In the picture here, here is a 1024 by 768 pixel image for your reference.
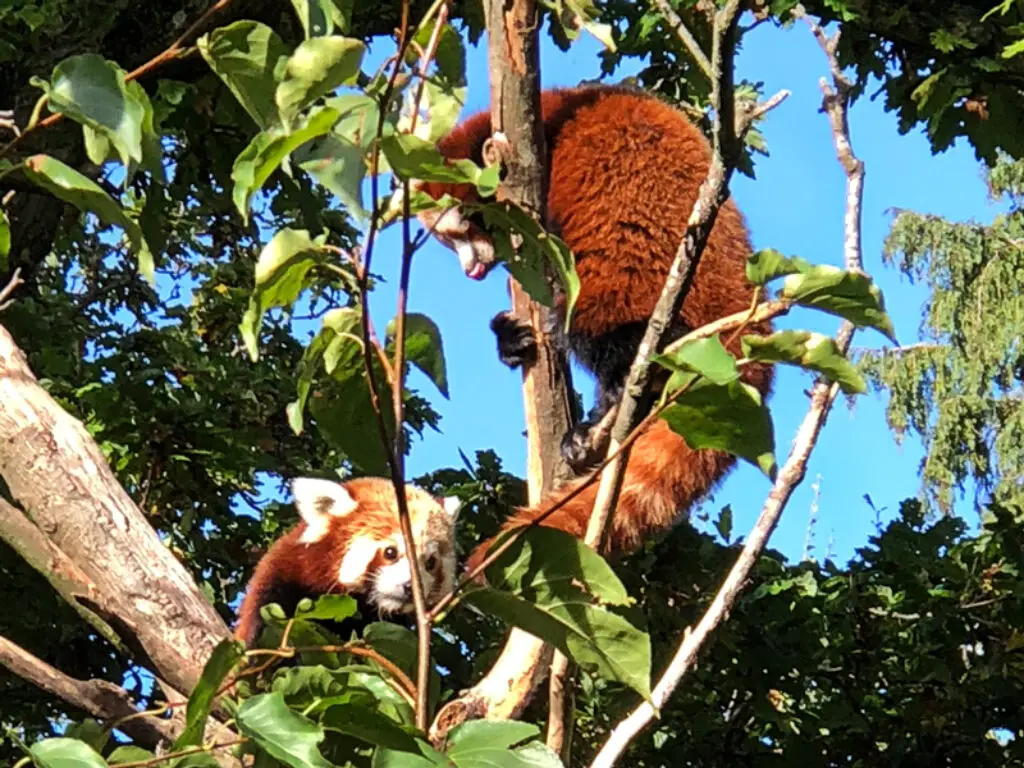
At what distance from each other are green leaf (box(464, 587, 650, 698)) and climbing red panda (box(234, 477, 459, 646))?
171cm

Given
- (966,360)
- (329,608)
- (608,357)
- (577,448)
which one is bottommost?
(329,608)

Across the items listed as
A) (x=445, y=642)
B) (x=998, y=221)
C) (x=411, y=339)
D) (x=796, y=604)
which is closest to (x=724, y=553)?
(x=796, y=604)

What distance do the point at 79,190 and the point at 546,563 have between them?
51cm

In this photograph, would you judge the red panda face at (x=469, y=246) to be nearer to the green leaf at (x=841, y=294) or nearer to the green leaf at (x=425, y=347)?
the green leaf at (x=425, y=347)

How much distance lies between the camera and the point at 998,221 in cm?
1186

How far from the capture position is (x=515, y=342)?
6.77 ft

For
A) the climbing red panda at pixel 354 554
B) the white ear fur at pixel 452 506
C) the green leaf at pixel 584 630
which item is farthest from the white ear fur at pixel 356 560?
the green leaf at pixel 584 630

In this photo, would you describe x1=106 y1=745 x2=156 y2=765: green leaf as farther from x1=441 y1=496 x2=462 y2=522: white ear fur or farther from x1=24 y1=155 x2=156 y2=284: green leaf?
x1=441 y1=496 x2=462 y2=522: white ear fur

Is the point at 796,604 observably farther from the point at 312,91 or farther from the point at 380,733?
the point at 312,91

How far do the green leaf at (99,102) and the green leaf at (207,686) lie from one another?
1.35 feet

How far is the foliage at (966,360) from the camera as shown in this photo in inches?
451

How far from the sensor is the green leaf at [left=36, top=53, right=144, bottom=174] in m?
1.04

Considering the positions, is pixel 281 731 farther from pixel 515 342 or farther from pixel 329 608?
pixel 515 342

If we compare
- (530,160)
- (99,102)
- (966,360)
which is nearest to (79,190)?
(99,102)
